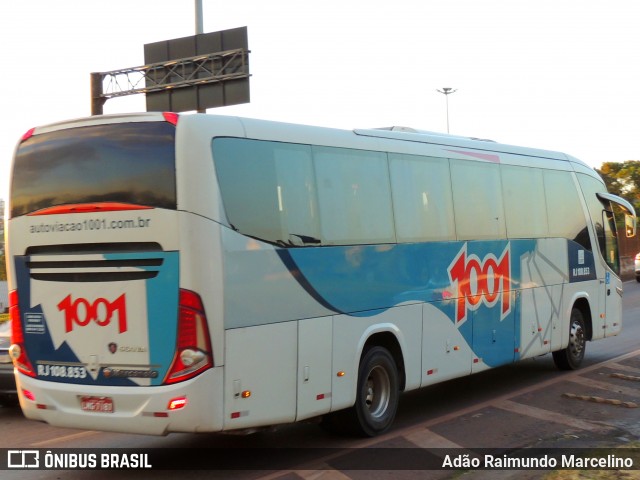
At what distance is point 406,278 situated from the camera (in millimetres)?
10469

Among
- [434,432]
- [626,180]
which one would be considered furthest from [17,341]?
[626,180]

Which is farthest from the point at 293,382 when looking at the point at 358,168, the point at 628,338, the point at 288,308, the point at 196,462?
the point at 628,338

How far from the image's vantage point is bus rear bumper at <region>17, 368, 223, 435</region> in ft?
25.1

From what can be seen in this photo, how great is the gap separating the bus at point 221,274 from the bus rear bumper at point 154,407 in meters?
0.02

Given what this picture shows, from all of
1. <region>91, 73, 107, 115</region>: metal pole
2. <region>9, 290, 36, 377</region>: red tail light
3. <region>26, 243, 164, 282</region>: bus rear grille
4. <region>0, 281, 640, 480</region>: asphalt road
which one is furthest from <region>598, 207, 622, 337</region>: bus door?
<region>91, 73, 107, 115</region>: metal pole

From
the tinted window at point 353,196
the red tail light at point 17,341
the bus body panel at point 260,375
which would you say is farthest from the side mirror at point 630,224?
the red tail light at point 17,341

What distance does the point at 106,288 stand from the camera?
8.08 m

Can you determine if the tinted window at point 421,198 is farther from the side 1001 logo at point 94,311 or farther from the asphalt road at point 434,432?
the side 1001 logo at point 94,311

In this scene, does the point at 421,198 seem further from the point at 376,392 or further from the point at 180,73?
the point at 180,73

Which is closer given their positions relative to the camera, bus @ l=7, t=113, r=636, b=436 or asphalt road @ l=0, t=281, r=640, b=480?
bus @ l=7, t=113, r=636, b=436

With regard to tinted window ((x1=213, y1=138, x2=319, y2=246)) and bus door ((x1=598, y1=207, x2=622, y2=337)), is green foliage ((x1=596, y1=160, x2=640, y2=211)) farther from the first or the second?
tinted window ((x1=213, y1=138, x2=319, y2=246))

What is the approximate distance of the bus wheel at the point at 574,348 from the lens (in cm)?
1459

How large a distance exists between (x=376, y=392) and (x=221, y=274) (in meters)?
3.04

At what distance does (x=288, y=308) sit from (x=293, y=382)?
2.30 feet
